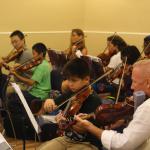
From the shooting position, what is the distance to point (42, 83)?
153 inches

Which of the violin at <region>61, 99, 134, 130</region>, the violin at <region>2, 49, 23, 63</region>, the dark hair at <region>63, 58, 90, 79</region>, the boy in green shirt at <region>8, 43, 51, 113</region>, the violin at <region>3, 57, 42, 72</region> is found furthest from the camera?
the violin at <region>2, 49, 23, 63</region>

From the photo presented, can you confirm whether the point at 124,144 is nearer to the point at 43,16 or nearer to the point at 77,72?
the point at 77,72

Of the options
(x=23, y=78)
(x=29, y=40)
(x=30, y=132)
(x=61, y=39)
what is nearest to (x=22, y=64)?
(x=23, y=78)

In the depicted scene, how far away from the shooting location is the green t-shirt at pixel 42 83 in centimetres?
384

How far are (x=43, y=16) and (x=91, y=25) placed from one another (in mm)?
967

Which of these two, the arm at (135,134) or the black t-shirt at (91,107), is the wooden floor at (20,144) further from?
the arm at (135,134)

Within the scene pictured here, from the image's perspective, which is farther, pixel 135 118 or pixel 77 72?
pixel 77 72

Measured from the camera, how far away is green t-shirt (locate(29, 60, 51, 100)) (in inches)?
151

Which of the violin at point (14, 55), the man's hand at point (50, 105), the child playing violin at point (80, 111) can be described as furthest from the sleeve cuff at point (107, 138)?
the violin at point (14, 55)

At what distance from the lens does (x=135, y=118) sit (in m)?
1.72

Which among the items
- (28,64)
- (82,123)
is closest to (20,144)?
(28,64)

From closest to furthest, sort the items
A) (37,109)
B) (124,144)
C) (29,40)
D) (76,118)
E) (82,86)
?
1. (124,144)
2. (76,118)
3. (82,86)
4. (37,109)
5. (29,40)

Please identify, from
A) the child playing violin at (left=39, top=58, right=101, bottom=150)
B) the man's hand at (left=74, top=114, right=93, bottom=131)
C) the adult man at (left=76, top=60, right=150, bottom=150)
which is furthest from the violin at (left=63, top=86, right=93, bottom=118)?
the adult man at (left=76, top=60, right=150, bottom=150)

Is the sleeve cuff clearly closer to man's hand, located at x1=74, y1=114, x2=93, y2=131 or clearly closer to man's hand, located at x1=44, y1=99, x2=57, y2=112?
man's hand, located at x1=74, y1=114, x2=93, y2=131
